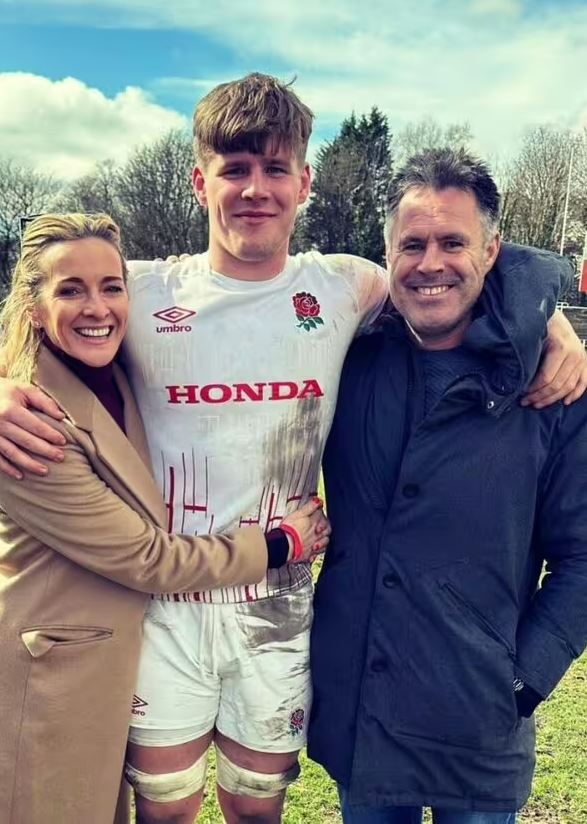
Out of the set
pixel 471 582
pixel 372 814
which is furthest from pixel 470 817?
pixel 471 582

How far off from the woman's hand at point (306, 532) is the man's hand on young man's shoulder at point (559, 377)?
75 cm

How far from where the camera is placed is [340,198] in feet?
150

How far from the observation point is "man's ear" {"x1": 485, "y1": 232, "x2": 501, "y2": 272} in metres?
2.38

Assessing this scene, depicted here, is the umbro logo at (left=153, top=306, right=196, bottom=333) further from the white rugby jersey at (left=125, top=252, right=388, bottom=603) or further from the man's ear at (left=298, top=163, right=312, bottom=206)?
the man's ear at (left=298, top=163, right=312, bottom=206)

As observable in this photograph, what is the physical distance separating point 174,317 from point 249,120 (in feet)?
2.17

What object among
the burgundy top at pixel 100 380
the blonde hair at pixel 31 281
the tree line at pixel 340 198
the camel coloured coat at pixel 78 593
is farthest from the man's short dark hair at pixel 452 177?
the tree line at pixel 340 198

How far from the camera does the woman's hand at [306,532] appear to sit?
8.04 feet

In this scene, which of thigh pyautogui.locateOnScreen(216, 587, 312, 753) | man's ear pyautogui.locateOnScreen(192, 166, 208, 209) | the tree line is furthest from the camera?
the tree line

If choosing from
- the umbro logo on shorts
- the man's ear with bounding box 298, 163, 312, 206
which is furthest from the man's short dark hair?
the umbro logo on shorts

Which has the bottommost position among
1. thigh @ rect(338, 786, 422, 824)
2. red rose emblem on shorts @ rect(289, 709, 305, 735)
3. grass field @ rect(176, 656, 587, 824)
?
grass field @ rect(176, 656, 587, 824)

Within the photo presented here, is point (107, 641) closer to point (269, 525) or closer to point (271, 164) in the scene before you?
point (269, 525)

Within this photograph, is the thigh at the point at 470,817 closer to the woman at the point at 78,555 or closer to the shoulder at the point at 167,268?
the woman at the point at 78,555

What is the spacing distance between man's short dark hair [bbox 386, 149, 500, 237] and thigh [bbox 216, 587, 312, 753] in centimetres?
133

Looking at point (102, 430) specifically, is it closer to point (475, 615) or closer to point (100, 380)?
point (100, 380)
